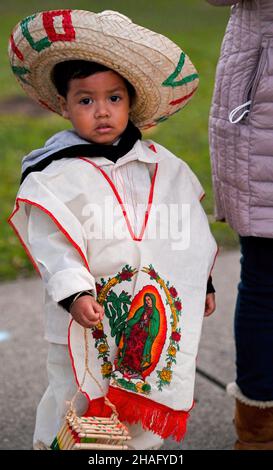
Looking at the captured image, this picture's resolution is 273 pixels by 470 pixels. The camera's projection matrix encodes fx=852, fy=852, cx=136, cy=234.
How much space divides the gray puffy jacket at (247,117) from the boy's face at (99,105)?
1.07ft

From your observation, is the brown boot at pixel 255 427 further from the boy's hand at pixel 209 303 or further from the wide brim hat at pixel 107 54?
the wide brim hat at pixel 107 54

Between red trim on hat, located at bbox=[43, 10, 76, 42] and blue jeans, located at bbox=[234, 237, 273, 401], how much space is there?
0.83 meters

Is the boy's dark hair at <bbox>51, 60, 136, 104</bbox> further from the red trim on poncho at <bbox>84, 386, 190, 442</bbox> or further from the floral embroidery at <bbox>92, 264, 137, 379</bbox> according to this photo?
the red trim on poncho at <bbox>84, 386, 190, 442</bbox>

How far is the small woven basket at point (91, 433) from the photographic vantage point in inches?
85.0

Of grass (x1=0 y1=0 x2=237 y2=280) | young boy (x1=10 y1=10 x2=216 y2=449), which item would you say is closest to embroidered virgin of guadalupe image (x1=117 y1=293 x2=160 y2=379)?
young boy (x1=10 y1=10 x2=216 y2=449)

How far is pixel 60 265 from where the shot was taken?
221cm

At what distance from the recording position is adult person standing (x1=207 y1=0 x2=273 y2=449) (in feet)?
7.95

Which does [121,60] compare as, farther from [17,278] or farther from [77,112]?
[17,278]

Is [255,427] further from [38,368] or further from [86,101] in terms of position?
[86,101]

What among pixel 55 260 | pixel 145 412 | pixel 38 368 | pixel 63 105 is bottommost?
pixel 38 368

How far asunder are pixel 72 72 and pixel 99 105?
12 centimetres

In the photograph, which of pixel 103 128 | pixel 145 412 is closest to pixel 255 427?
pixel 145 412

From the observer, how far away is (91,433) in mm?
2168

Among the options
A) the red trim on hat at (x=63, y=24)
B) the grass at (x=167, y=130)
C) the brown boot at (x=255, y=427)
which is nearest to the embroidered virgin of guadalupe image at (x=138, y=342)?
the brown boot at (x=255, y=427)
